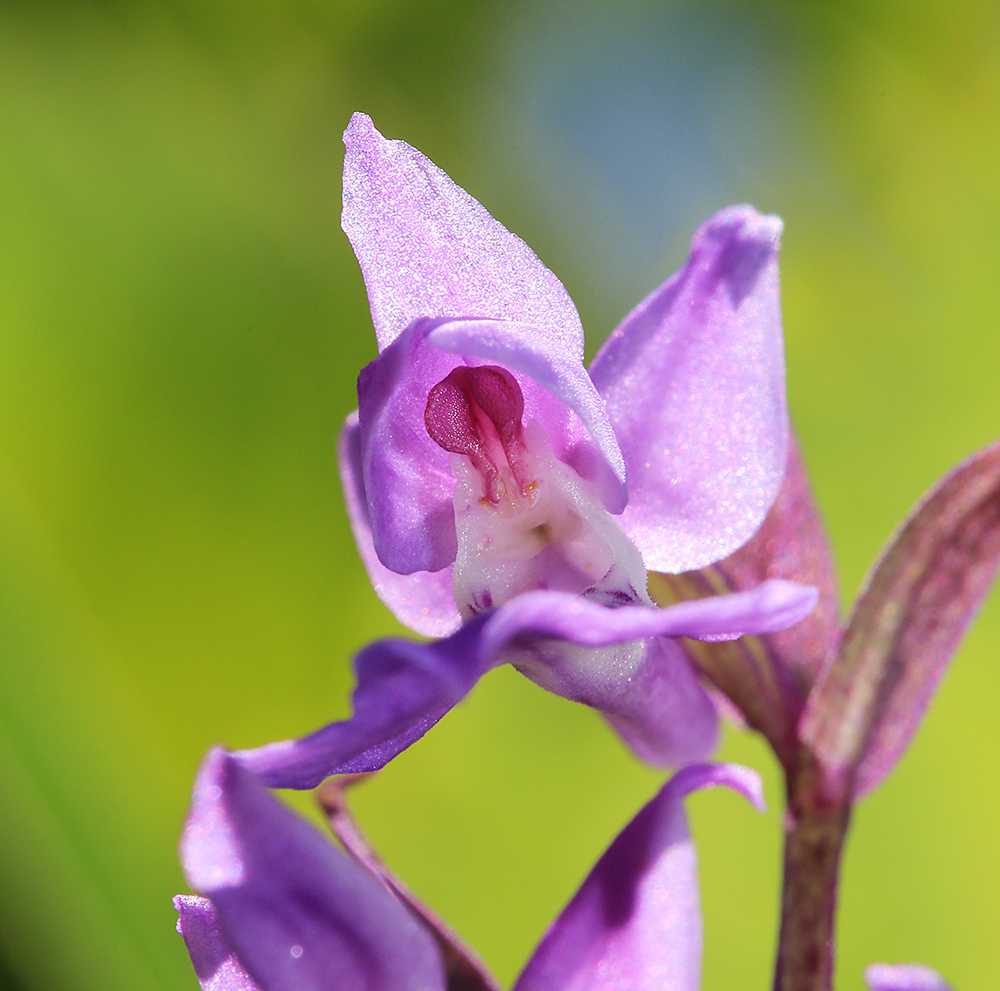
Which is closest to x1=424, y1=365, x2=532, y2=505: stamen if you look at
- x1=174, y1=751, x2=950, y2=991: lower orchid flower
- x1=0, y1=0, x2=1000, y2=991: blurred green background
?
x1=174, y1=751, x2=950, y2=991: lower orchid flower

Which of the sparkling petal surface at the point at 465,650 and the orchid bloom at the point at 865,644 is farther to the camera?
the orchid bloom at the point at 865,644

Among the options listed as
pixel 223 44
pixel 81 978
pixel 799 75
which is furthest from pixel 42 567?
pixel 799 75

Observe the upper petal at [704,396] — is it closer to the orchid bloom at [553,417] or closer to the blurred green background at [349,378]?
the orchid bloom at [553,417]

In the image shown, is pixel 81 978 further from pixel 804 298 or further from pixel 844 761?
pixel 804 298

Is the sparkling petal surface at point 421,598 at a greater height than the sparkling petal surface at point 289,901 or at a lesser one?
greater

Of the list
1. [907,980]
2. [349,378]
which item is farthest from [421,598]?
[349,378]

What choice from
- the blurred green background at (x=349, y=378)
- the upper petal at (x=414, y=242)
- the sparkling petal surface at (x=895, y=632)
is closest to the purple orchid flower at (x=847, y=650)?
the sparkling petal surface at (x=895, y=632)
